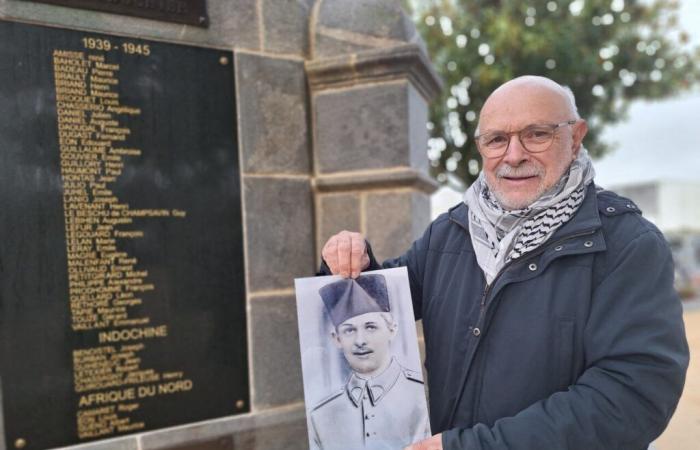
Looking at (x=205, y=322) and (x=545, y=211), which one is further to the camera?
(x=205, y=322)

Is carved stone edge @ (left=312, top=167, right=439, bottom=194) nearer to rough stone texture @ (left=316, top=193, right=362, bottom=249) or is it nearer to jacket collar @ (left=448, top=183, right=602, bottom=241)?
rough stone texture @ (left=316, top=193, right=362, bottom=249)

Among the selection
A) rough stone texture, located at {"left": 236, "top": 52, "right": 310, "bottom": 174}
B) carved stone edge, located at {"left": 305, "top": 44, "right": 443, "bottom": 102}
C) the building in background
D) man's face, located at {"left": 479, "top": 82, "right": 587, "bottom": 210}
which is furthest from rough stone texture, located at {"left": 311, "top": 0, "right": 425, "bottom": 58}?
the building in background

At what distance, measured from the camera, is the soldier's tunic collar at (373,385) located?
4.91 feet

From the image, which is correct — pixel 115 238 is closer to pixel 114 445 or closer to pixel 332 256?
pixel 114 445

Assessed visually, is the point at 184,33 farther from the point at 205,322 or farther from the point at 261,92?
the point at 205,322

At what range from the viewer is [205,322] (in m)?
2.68

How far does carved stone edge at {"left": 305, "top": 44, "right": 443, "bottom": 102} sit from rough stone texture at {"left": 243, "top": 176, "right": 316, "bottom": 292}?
2.10ft

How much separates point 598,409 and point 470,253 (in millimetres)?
580

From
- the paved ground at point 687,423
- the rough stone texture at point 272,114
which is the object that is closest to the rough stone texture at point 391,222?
the rough stone texture at point 272,114

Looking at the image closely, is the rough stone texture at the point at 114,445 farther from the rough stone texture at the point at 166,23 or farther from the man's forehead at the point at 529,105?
the man's forehead at the point at 529,105

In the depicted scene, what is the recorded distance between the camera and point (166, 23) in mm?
2639

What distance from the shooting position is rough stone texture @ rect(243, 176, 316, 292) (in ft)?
9.22

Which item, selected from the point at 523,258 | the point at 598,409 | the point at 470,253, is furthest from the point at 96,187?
the point at 598,409

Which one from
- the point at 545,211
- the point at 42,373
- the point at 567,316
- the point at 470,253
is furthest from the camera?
the point at 42,373
